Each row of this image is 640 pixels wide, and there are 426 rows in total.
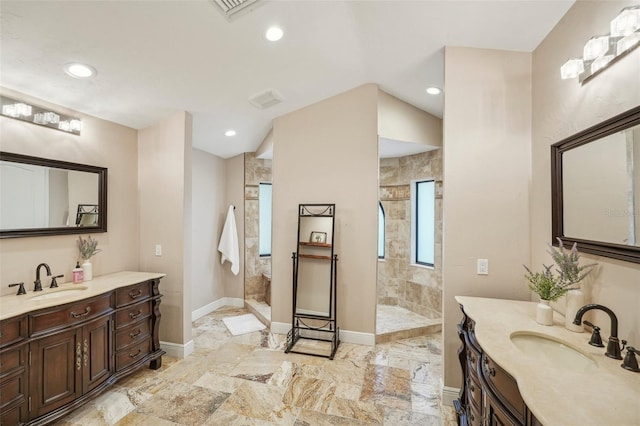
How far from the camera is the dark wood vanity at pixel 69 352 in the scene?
5.85 ft

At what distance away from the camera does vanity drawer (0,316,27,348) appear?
1.73 meters

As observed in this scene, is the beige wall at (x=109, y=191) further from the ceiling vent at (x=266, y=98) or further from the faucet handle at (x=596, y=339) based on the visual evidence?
the faucet handle at (x=596, y=339)

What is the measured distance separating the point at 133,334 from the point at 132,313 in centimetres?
20

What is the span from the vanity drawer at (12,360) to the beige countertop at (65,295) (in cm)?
23

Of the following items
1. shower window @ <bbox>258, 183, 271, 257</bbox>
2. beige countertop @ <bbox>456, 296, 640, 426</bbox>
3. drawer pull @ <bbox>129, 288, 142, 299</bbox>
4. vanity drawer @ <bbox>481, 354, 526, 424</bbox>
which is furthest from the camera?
shower window @ <bbox>258, 183, 271, 257</bbox>

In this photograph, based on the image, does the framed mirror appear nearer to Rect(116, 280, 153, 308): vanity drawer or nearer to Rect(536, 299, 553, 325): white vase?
Rect(116, 280, 153, 308): vanity drawer

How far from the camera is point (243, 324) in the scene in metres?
4.01

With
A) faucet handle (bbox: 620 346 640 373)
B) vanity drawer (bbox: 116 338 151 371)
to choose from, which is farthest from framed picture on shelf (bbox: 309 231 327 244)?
faucet handle (bbox: 620 346 640 373)

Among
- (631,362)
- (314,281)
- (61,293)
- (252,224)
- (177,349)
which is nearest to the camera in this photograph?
(631,362)

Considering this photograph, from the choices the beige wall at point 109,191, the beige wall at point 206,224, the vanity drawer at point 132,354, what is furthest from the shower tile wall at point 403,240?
the beige wall at point 109,191

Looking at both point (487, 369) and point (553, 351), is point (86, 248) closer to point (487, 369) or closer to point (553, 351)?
point (487, 369)

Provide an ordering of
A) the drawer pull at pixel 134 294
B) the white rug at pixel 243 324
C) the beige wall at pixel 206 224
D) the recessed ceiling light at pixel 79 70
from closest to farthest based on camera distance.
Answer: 1. the recessed ceiling light at pixel 79 70
2. the drawer pull at pixel 134 294
3. the white rug at pixel 243 324
4. the beige wall at pixel 206 224

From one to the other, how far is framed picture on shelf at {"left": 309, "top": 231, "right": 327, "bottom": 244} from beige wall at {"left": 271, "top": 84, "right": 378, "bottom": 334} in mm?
159

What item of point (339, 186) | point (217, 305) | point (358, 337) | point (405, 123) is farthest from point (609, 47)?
point (217, 305)
